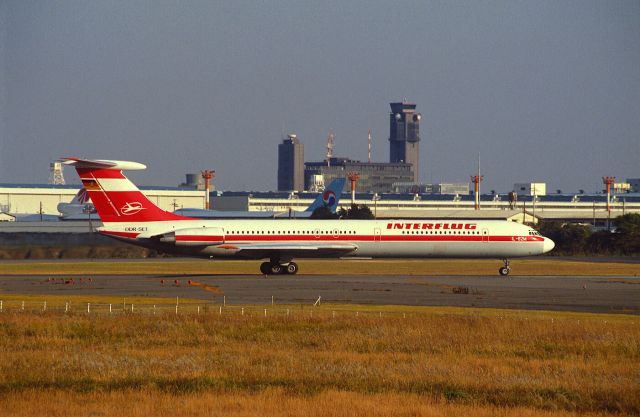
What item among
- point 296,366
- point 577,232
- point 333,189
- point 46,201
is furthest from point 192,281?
point 46,201

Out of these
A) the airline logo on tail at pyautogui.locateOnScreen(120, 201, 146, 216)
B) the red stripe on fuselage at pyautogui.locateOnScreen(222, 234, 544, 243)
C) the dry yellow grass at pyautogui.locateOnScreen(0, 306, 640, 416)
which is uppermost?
the airline logo on tail at pyautogui.locateOnScreen(120, 201, 146, 216)

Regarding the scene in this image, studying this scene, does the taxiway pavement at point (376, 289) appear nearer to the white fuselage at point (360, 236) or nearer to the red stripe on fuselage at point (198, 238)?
the red stripe on fuselage at point (198, 238)

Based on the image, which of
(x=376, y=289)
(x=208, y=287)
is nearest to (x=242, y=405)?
(x=376, y=289)

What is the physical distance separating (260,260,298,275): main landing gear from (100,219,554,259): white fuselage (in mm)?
838

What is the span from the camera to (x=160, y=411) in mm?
17484

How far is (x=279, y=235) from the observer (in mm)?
60188

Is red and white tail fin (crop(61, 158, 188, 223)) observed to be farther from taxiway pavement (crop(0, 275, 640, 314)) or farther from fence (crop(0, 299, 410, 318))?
fence (crop(0, 299, 410, 318))

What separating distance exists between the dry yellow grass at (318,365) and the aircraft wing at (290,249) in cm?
2520

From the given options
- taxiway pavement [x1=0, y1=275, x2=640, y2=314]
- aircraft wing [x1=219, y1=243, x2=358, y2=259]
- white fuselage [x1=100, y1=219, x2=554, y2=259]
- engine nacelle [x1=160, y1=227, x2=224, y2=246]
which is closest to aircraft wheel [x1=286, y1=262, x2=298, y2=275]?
aircraft wing [x1=219, y1=243, x2=358, y2=259]

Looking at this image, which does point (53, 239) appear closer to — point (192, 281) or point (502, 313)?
point (192, 281)

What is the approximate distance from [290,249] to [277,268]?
165 centimetres

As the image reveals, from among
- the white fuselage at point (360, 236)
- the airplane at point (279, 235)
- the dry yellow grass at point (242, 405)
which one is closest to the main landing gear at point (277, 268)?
the airplane at point (279, 235)

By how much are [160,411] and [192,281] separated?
3565cm

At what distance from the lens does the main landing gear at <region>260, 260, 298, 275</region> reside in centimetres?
5997
